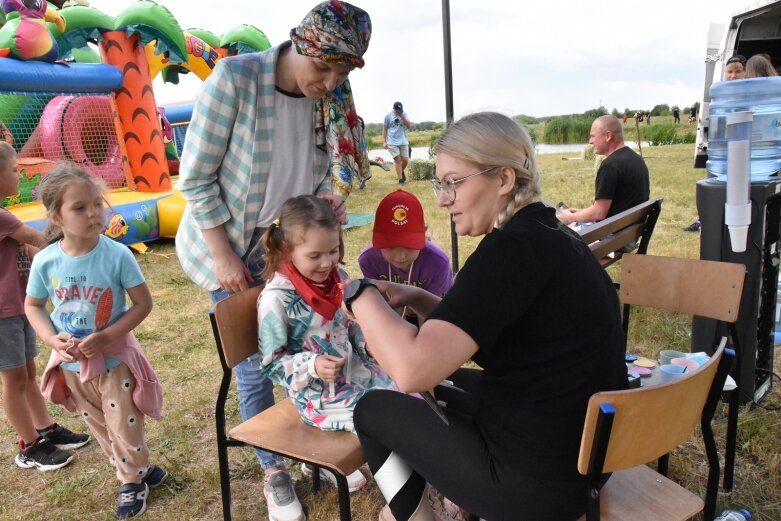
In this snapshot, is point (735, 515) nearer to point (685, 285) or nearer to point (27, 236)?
point (685, 285)

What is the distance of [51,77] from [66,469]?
199 inches

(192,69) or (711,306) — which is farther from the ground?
(192,69)

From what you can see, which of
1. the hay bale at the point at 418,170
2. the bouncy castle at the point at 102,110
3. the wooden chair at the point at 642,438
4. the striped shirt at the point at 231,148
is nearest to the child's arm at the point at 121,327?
the striped shirt at the point at 231,148

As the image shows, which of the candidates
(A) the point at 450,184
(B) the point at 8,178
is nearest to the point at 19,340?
(B) the point at 8,178

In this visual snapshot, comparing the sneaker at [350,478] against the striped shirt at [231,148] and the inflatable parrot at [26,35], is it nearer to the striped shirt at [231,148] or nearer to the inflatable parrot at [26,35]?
the striped shirt at [231,148]

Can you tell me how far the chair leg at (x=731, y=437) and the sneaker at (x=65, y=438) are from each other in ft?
9.46

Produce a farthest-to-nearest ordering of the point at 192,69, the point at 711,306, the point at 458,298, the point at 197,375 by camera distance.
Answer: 1. the point at 192,69
2. the point at 197,375
3. the point at 711,306
4. the point at 458,298

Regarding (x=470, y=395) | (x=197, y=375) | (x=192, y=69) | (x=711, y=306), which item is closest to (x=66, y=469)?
(x=197, y=375)

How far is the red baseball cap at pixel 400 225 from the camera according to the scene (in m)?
2.38

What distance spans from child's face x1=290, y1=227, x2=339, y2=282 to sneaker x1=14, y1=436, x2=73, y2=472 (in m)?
1.67

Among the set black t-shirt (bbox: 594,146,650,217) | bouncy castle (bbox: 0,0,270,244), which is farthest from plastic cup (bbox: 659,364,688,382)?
bouncy castle (bbox: 0,0,270,244)

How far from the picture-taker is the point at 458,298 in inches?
47.8

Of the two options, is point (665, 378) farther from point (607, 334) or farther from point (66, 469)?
point (66, 469)

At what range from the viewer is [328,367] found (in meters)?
1.78
